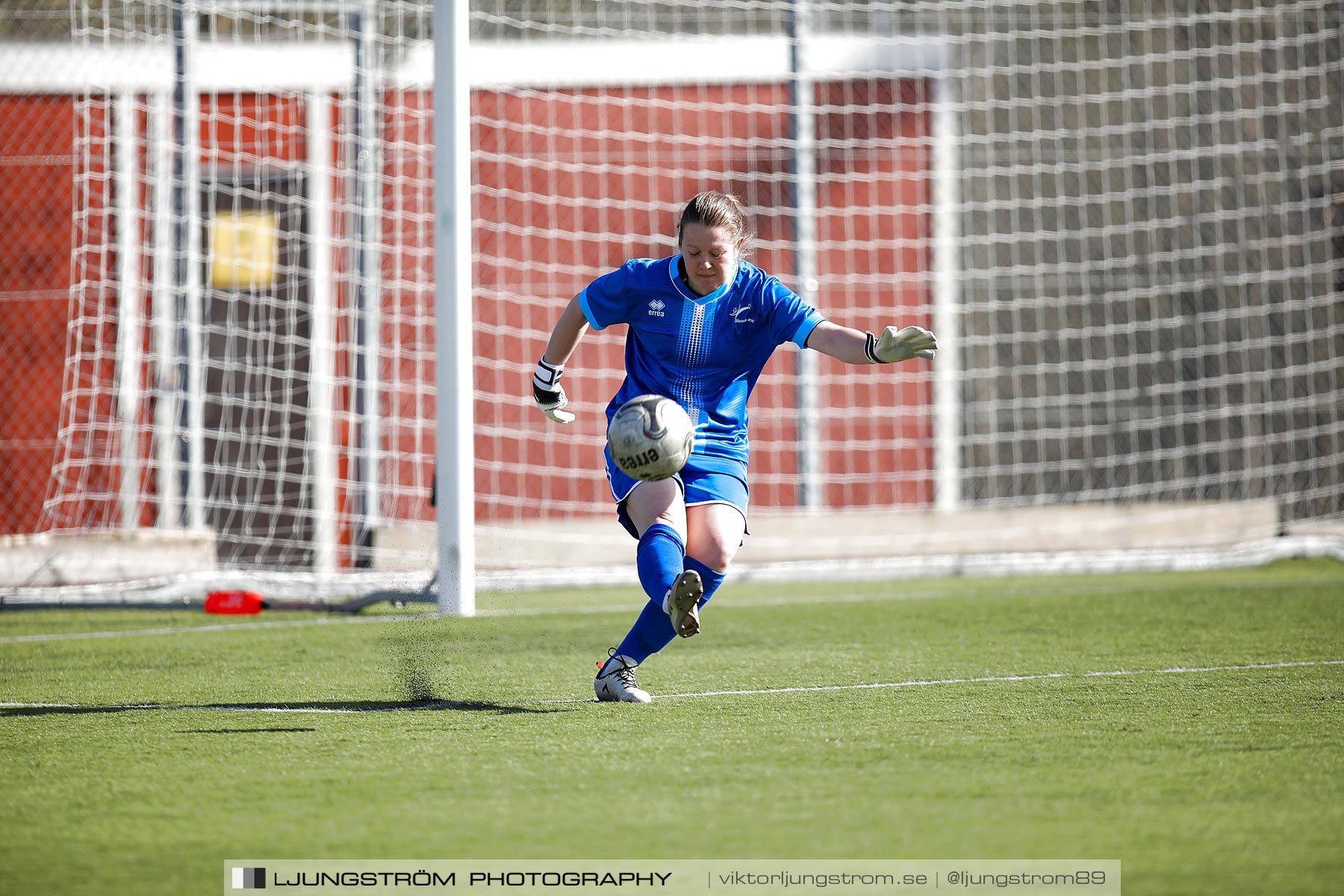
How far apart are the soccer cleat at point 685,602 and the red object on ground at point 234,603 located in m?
3.80

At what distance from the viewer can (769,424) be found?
1053 cm

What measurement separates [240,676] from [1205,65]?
27.8ft

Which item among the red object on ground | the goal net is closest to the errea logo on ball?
the red object on ground

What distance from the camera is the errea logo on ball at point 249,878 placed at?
227cm

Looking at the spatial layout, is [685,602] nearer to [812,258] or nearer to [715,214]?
[715,214]

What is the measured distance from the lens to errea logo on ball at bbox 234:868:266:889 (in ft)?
7.45

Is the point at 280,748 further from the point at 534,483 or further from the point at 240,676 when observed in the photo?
the point at 534,483

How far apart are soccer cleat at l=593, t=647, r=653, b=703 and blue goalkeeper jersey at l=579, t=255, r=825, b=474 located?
63 cm

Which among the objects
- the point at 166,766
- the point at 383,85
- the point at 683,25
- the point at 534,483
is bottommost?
the point at 166,766

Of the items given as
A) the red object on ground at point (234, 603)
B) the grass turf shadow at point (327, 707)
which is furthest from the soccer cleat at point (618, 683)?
the red object on ground at point (234, 603)

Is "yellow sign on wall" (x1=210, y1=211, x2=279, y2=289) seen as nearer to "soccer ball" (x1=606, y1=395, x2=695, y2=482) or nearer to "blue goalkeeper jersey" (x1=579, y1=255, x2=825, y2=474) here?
"blue goalkeeper jersey" (x1=579, y1=255, x2=825, y2=474)

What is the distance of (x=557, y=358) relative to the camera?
4344mm

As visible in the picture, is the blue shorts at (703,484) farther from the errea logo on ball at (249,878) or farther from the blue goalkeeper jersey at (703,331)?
the errea logo on ball at (249,878)

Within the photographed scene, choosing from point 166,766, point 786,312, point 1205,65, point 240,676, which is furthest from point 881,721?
point 1205,65
